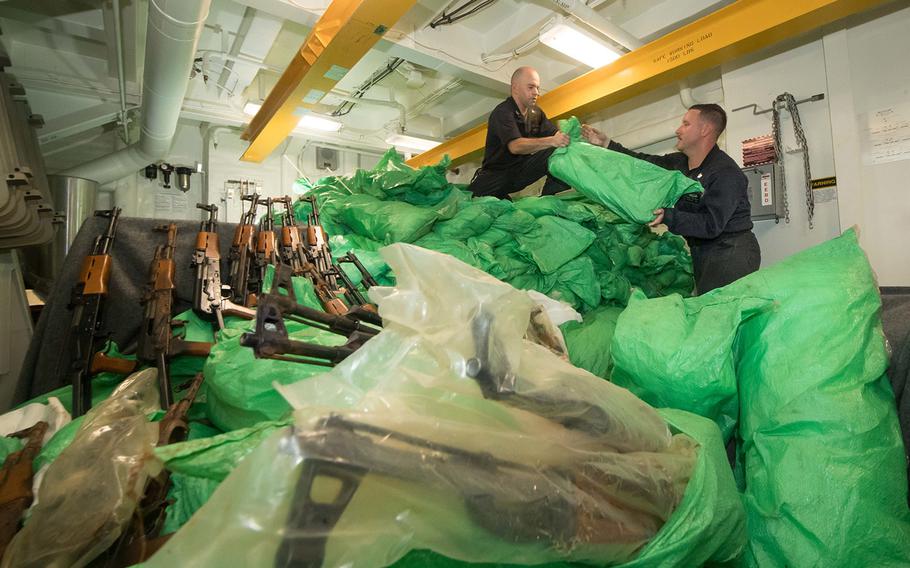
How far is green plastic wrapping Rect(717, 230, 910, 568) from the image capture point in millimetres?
618

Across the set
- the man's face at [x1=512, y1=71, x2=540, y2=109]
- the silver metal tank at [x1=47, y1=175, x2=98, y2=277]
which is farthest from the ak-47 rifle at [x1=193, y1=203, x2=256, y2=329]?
the silver metal tank at [x1=47, y1=175, x2=98, y2=277]

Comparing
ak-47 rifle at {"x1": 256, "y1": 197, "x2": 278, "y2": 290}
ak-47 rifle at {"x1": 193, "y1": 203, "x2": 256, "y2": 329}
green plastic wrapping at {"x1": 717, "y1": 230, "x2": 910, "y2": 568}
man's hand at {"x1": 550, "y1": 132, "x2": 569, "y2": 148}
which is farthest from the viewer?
man's hand at {"x1": 550, "y1": 132, "x2": 569, "y2": 148}

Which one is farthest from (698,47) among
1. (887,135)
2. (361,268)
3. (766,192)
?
(361,268)

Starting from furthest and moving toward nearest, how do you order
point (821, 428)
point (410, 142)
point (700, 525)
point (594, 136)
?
point (410, 142), point (594, 136), point (821, 428), point (700, 525)

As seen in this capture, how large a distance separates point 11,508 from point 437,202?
1.70m

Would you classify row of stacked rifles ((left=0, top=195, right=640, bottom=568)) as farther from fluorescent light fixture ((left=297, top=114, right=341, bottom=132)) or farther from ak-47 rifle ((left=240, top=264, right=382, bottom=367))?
fluorescent light fixture ((left=297, top=114, right=341, bottom=132))

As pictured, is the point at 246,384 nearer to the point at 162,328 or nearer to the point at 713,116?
the point at 162,328

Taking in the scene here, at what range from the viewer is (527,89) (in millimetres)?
2414

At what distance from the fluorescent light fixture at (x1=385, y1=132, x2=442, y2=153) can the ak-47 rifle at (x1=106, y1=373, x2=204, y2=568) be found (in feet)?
12.9

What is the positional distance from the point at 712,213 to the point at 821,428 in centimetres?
129

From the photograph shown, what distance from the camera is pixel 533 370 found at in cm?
51

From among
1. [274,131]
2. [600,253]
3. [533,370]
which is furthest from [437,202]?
[274,131]

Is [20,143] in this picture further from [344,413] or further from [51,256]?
[344,413]

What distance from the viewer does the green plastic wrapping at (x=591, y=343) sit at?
1300 mm
